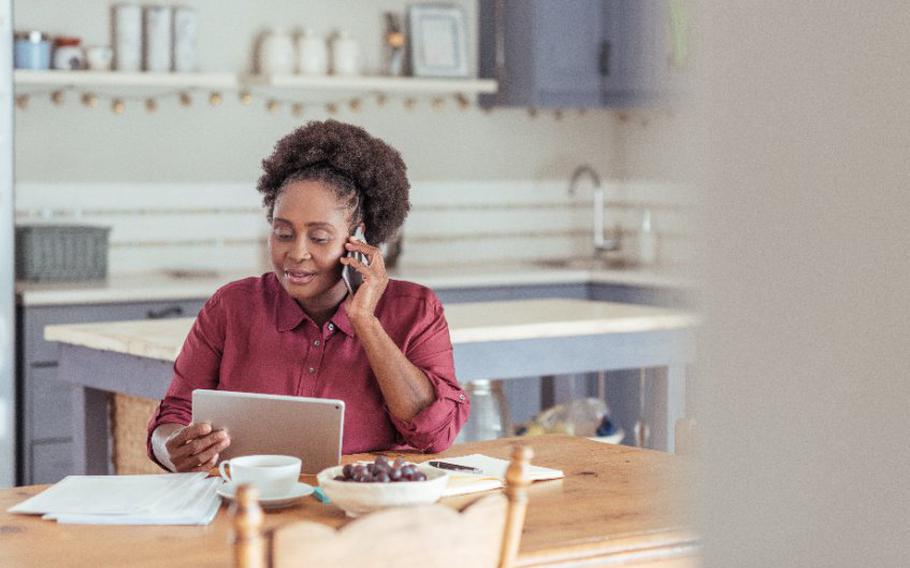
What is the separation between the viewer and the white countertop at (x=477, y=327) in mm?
2840

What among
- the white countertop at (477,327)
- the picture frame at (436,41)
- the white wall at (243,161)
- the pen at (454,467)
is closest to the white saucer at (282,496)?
the pen at (454,467)

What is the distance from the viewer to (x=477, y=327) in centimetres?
311

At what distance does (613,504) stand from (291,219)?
30.2 inches

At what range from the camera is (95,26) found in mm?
4793

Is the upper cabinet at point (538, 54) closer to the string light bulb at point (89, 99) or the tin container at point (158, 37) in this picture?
the tin container at point (158, 37)

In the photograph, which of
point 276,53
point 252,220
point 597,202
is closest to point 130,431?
point 252,220

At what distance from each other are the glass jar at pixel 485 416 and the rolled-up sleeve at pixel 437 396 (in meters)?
0.96

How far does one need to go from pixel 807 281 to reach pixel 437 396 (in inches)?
74.0

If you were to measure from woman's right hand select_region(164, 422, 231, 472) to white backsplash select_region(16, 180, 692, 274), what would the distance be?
3.21 meters

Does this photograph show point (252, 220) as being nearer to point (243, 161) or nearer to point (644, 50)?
point (243, 161)

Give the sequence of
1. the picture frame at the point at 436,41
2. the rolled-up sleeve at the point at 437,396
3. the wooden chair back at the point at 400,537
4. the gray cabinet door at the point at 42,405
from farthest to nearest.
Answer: the picture frame at the point at 436,41 < the gray cabinet door at the point at 42,405 < the rolled-up sleeve at the point at 437,396 < the wooden chair back at the point at 400,537

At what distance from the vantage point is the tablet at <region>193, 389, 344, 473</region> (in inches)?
69.7

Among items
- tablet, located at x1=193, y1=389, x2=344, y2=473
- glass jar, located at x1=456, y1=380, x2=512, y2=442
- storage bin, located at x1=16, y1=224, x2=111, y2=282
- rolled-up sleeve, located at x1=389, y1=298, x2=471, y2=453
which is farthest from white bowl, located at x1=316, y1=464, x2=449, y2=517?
storage bin, located at x1=16, y1=224, x2=111, y2=282

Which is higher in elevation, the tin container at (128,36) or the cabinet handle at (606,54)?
the tin container at (128,36)
